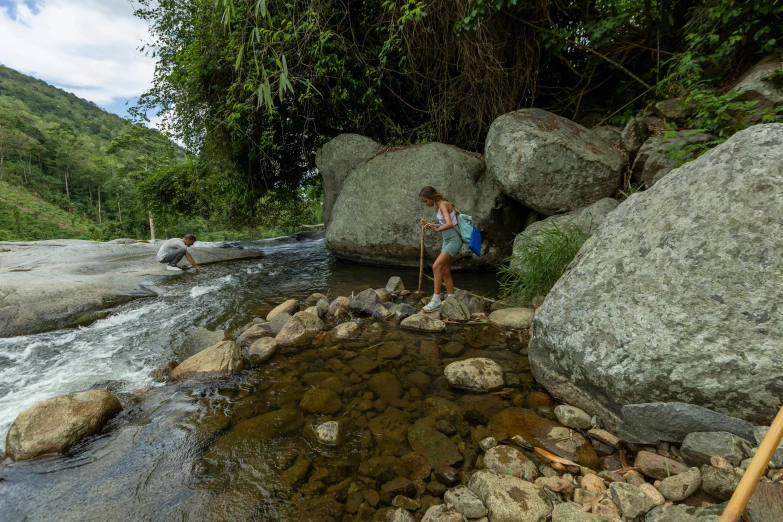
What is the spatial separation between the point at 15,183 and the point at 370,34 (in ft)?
197

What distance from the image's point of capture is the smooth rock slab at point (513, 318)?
184 inches

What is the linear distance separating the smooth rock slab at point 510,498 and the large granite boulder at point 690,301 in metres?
Answer: 1.00

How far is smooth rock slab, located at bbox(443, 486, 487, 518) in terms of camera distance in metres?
2.05

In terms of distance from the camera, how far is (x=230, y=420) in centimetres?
307

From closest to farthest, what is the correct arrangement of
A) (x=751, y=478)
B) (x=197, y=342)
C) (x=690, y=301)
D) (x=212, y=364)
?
(x=751, y=478)
(x=690, y=301)
(x=212, y=364)
(x=197, y=342)

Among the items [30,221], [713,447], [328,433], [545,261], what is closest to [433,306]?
[545,261]

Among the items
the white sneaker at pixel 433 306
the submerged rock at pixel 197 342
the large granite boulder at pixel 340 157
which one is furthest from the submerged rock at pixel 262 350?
the large granite boulder at pixel 340 157

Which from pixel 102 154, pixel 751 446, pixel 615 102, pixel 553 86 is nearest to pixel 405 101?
pixel 553 86

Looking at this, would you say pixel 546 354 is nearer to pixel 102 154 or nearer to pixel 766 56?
pixel 766 56

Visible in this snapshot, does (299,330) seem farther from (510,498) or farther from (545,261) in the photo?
(545,261)

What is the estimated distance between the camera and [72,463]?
2623 mm

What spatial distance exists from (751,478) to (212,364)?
419cm

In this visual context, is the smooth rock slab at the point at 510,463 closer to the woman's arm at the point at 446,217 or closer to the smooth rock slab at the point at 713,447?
the smooth rock slab at the point at 713,447

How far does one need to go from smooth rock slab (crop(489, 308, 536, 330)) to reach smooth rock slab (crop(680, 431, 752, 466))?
243cm
